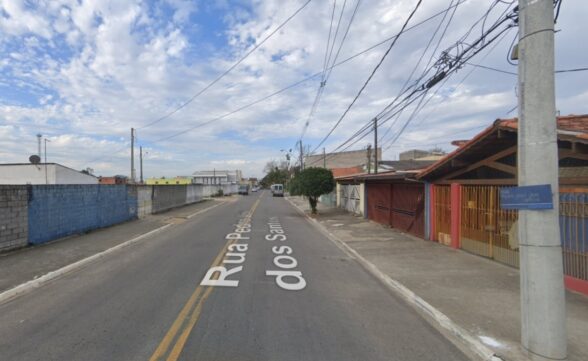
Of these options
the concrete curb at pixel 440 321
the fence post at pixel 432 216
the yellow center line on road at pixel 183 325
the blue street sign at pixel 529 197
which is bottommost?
the concrete curb at pixel 440 321

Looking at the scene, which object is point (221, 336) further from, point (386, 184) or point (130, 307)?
point (386, 184)

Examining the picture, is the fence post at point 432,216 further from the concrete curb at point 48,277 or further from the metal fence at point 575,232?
the concrete curb at point 48,277

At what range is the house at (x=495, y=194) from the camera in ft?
22.3

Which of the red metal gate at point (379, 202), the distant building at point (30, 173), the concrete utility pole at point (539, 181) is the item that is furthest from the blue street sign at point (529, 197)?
the distant building at point (30, 173)

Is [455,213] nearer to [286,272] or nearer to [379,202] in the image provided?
[286,272]

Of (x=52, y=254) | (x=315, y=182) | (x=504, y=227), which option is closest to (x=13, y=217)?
(x=52, y=254)

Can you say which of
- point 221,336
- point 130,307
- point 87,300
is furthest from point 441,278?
point 87,300

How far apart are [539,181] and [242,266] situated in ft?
21.3

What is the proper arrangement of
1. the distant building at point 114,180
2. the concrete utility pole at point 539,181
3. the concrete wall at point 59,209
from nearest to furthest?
the concrete utility pole at point 539,181 → the concrete wall at point 59,209 → the distant building at point 114,180

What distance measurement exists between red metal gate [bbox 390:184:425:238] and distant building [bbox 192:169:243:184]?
84.9m

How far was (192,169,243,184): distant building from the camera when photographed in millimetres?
116475

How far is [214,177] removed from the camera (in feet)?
383

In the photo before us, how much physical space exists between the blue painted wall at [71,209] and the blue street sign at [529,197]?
13005 millimetres

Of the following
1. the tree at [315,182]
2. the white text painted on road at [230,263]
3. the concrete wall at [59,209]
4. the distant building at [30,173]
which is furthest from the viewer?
the distant building at [30,173]
